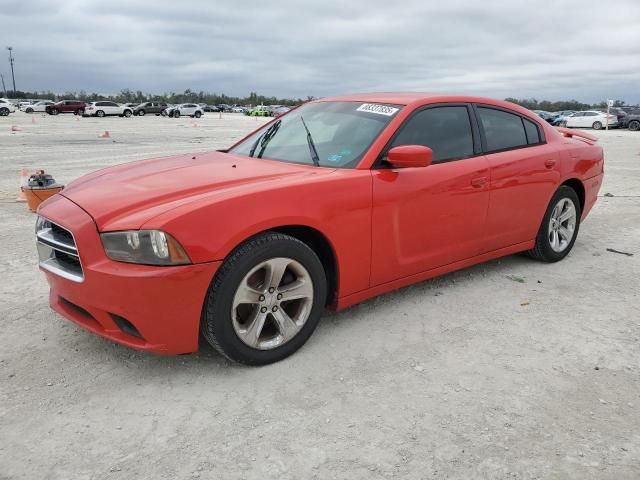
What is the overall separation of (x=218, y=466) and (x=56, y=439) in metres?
0.77

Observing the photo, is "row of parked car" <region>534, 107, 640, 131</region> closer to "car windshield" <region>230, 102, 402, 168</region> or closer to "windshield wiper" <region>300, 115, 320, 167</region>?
"car windshield" <region>230, 102, 402, 168</region>

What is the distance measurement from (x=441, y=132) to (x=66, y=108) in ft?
172

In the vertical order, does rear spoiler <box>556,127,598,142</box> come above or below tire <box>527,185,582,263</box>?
above

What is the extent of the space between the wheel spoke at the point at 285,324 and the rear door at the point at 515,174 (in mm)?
1887

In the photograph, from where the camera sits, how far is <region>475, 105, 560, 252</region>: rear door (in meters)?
4.15

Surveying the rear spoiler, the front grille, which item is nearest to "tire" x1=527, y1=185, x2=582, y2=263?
the rear spoiler

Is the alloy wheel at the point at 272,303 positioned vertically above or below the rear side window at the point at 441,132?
below

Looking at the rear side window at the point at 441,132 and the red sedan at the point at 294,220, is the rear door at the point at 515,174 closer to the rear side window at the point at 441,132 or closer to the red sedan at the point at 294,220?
the red sedan at the point at 294,220

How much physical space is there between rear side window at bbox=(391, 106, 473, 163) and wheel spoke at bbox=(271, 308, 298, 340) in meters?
1.35

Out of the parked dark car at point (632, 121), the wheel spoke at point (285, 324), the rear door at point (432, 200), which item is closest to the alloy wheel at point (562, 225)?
the rear door at point (432, 200)

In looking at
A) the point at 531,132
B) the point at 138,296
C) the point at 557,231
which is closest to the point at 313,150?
the point at 138,296

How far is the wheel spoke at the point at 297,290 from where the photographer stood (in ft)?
9.93

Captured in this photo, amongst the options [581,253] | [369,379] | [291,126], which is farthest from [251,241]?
[581,253]

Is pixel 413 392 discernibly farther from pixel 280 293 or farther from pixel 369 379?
pixel 280 293
